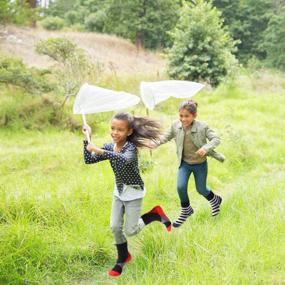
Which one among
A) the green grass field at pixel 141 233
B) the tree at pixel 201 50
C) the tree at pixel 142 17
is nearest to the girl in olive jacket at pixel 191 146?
the green grass field at pixel 141 233

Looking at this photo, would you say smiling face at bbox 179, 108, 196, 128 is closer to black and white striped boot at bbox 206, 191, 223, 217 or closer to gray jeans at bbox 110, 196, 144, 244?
black and white striped boot at bbox 206, 191, 223, 217

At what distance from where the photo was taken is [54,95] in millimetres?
9500

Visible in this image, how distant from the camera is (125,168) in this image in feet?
12.3

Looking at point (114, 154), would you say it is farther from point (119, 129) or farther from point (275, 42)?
point (275, 42)

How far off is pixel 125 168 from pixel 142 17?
847 inches

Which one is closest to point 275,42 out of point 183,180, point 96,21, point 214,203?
point 96,21

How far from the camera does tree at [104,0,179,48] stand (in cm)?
2353

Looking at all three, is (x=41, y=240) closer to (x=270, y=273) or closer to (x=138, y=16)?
(x=270, y=273)

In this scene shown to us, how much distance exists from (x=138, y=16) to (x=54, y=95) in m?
16.0

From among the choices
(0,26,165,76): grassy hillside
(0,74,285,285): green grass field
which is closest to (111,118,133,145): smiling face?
(0,74,285,285): green grass field

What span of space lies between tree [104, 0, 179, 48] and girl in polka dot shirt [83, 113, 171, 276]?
2072 centimetres

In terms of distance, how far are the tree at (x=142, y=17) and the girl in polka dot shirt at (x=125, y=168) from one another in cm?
2072

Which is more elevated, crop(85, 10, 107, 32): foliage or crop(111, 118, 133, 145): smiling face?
crop(111, 118, 133, 145): smiling face

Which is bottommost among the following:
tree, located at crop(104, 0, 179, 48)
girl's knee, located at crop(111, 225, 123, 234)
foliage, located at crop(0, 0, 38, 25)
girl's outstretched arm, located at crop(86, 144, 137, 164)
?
tree, located at crop(104, 0, 179, 48)
